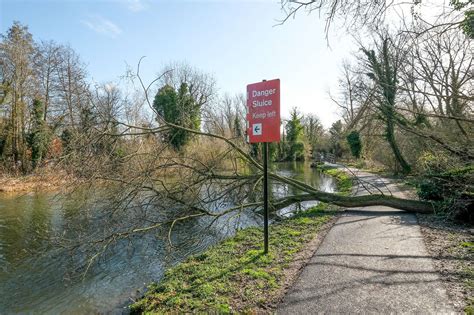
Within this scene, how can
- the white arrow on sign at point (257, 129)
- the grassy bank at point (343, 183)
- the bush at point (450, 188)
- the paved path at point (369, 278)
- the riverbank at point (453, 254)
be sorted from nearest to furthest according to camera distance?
the paved path at point (369, 278)
the riverbank at point (453, 254)
the white arrow on sign at point (257, 129)
the bush at point (450, 188)
the grassy bank at point (343, 183)

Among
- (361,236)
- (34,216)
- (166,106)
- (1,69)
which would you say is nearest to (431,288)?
(361,236)

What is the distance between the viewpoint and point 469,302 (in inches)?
130

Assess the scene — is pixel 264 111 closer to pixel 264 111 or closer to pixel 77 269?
pixel 264 111

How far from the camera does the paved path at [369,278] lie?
10.9ft

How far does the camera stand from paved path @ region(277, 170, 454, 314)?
3326 millimetres

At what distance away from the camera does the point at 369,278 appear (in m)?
4.01

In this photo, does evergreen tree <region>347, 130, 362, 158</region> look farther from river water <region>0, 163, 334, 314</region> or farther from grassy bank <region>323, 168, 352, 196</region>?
river water <region>0, 163, 334, 314</region>

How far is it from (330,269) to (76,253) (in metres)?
6.21

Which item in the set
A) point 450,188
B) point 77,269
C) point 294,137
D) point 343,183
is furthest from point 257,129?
point 294,137

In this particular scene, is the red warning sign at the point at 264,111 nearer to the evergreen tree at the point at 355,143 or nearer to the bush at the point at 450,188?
the bush at the point at 450,188

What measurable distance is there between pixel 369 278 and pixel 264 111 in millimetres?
2955

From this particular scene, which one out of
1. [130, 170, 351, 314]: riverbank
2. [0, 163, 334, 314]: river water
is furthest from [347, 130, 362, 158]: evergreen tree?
[130, 170, 351, 314]: riverbank

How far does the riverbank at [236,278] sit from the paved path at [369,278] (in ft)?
0.83

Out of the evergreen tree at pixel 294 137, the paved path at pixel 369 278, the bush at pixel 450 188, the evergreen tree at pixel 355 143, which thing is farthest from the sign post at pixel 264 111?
the evergreen tree at pixel 294 137
